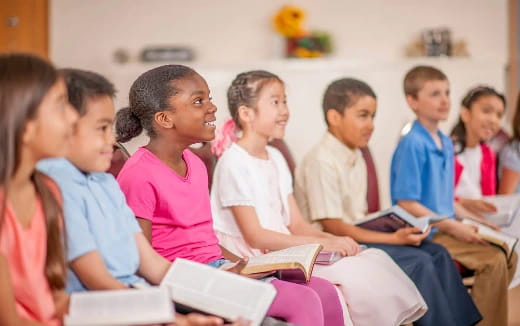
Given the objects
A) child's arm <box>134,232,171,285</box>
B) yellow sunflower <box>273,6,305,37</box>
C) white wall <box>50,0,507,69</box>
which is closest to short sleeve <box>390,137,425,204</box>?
child's arm <box>134,232,171,285</box>

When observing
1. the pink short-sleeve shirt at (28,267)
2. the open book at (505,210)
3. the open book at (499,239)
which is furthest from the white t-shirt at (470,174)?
the pink short-sleeve shirt at (28,267)

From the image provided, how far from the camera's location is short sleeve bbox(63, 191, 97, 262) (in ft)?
4.65

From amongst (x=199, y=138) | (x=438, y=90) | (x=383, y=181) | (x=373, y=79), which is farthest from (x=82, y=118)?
(x=373, y=79)

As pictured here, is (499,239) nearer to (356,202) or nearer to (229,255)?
(356,202)

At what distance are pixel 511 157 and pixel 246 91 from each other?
1.27m

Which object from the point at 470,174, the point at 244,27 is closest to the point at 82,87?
the point at 470,174

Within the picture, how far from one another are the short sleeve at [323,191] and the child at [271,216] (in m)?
0.16

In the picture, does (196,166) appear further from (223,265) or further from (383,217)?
(383,217)

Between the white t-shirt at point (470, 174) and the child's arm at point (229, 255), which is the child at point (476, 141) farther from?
the child's arm at point (229, 255)

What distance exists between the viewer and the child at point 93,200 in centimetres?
143

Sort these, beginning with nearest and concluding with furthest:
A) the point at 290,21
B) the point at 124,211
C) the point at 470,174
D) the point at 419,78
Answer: the point at 124,211 → the point at 419,78 → the point at 470,174 → the point at 290,21

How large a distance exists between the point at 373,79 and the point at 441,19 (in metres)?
0.78

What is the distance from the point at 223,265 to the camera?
6.02 ft

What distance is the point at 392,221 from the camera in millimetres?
2471
